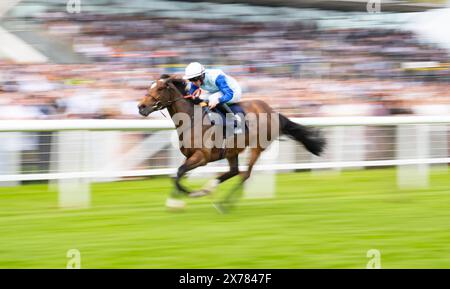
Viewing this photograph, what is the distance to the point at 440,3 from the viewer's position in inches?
529

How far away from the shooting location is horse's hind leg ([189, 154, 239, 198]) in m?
5.81

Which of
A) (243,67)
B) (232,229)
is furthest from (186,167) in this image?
(243,67)

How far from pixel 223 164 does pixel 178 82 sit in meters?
1.11

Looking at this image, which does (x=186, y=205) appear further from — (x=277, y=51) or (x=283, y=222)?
(x=277, y=51)

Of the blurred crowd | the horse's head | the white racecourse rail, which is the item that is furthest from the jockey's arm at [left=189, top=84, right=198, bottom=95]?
the blurred crowd

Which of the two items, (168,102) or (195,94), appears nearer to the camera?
(168,102)

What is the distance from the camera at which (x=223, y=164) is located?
6.78 meters

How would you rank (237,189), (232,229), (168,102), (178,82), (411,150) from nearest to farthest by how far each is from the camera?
(232,229) < (168,102) < (178,82) < (237,189) < (411,150)

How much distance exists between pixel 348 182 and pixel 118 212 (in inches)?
112

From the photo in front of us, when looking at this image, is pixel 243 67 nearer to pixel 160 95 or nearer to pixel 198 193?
pixel 160 95

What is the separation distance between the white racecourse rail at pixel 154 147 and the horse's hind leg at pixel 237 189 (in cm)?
26

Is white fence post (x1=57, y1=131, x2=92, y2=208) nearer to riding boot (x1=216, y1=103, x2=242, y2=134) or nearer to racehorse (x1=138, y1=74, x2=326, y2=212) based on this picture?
racehorse (x1=138, y1=74, x2=326, y2=212)

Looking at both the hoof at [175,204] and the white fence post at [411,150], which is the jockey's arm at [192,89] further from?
the white fence post at [411,150]

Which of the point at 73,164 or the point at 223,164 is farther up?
the point at 73,164
